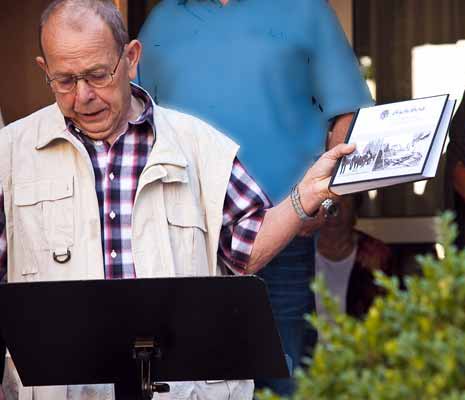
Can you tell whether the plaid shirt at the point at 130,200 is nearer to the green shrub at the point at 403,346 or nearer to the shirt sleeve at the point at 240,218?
the shirt sleeve at the point at 240,218

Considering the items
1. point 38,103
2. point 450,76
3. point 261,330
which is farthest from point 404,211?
point 261,330

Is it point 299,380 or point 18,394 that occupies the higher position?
point 299,380

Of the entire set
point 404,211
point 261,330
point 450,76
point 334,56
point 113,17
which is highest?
point 113,17

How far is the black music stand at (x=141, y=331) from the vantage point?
313 cm

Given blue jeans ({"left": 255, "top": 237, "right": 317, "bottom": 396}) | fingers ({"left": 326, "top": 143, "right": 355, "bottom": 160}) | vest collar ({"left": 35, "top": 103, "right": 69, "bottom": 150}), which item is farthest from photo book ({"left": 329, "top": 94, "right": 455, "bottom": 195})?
blue jeans ({"left": 255, "top": 237, "right": 317, "bottom": 396})

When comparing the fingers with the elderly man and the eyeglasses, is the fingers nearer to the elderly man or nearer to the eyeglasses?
the elderly man

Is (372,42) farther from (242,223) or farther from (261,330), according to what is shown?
(261,330)

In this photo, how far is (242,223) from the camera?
390cm

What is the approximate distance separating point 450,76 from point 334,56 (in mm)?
3762

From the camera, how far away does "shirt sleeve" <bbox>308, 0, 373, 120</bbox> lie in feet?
14.9

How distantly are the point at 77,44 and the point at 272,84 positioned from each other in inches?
37.7

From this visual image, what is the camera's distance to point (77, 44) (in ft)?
12.2

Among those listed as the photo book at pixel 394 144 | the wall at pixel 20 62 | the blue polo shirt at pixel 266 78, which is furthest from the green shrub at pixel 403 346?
the wall at pixel 20 62

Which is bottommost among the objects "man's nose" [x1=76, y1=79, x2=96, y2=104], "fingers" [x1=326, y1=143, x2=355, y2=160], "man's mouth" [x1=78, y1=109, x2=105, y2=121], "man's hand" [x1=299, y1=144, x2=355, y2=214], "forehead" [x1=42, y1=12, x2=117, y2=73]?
"man's hand" [x1=299, y1=144, x2=355, y2=214]
